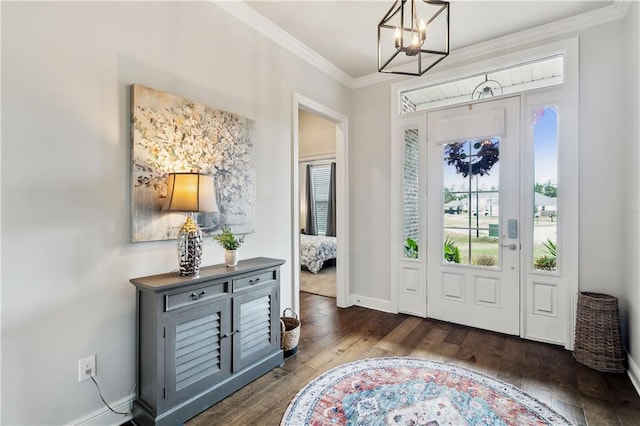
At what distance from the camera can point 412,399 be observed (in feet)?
6.83

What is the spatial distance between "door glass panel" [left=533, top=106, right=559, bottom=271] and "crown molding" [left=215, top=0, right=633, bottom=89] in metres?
0.72

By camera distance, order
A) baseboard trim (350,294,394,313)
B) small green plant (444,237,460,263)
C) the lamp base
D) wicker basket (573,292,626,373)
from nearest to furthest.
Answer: the lamp base < wicker basket (573,292,626,373) < small green plant (444,237,460,263) < baseboard trim (350,294,394,313)

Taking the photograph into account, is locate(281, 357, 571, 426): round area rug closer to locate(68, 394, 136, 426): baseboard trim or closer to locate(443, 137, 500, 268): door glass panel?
locate(68, 394, 136, 426): baseboard trim

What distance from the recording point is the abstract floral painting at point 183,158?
A: 198 cm

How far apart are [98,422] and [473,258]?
134 inches

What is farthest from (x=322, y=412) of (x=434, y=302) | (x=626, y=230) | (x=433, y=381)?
(x=626, y=230)

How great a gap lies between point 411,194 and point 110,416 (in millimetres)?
3332

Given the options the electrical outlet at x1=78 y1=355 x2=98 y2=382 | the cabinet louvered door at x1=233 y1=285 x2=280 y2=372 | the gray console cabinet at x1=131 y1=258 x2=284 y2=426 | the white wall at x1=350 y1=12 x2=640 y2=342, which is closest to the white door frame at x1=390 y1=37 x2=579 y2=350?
the white wall at x1=350 y1=12 x2=640 y2=342

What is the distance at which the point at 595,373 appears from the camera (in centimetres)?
245

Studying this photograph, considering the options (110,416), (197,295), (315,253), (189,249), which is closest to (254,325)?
(197,295)

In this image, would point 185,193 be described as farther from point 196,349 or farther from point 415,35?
point 415,35

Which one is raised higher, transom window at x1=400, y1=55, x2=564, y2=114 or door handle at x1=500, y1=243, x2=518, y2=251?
transom window at x1=400, y1=55, x2=564, y2=114

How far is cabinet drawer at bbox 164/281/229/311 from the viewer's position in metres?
1.86

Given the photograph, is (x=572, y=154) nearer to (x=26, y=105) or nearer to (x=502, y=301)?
(x=502, y=301)
